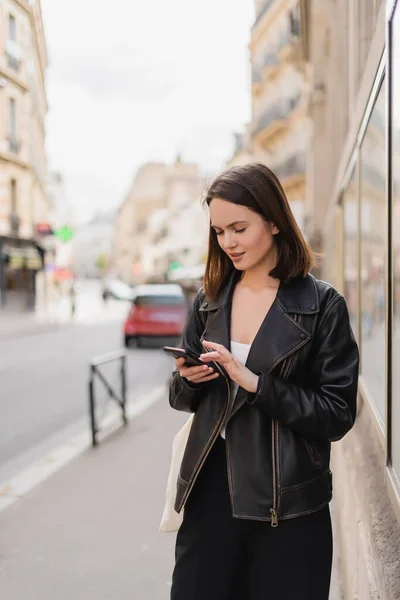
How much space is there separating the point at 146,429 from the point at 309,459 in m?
6.48

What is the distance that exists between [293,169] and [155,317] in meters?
15.7

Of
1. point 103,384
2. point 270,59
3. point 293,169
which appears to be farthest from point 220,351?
point 270,59

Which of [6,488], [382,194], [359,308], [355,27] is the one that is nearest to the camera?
Result: [382,194]

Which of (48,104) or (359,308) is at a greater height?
(48,104)

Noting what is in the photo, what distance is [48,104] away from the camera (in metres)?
48.1

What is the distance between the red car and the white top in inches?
734

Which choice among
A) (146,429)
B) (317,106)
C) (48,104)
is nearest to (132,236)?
(48,104)

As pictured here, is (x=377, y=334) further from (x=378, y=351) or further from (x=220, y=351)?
(x=220, y=351)

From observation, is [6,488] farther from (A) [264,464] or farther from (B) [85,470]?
(A) [264,464]

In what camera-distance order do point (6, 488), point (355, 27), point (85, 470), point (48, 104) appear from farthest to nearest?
point (48, 104)
point (85, 470)
point (6, 488)
point (355, 27)

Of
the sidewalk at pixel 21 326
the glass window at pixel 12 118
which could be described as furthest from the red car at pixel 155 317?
the glass window at pixel 12 118

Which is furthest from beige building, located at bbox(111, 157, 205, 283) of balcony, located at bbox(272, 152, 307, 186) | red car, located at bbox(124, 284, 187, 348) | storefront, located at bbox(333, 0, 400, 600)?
storefront, located at bbox(333, 0, 400, 600)

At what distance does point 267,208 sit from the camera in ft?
6.68

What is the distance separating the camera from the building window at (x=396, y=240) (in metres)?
2.22
